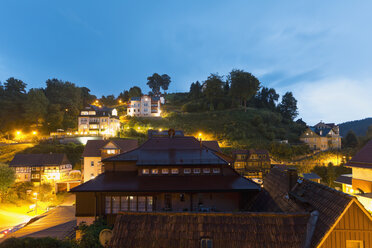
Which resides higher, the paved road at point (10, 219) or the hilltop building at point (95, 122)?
the hilltop building at point (95, 122)

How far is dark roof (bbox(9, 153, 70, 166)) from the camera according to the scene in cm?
3831

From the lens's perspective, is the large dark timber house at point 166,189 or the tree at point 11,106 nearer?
the large dark timber house at point 166,189

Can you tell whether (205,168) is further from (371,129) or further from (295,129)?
(295,129)

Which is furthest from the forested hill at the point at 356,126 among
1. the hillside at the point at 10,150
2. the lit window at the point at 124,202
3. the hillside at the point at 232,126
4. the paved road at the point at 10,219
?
the hillside at the point at 10,150

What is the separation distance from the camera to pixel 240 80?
7006 cm

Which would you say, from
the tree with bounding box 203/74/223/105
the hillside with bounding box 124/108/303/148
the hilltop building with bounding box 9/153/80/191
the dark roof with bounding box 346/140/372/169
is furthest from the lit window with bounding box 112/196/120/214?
the tree with bounding box 203/74/223/105

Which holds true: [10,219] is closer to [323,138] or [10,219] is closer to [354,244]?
[354,244]

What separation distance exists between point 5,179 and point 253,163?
157ft

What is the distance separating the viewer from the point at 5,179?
105ft

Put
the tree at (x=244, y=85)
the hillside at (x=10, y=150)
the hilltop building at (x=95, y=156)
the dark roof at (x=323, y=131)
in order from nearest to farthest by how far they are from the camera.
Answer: the hilltop building at (x=95, y=156) < the hillside at (x=10, y=150) < the dark roof at (x=323, y=131) < the tree at (x=244, y=85)

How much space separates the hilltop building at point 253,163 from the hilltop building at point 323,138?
2086 cm

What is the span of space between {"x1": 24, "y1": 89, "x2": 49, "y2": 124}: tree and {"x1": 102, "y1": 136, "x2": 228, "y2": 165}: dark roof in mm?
57702

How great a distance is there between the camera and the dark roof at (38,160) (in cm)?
3831

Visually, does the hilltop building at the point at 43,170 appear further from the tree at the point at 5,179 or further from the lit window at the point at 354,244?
the lit window at the point at 354,244
